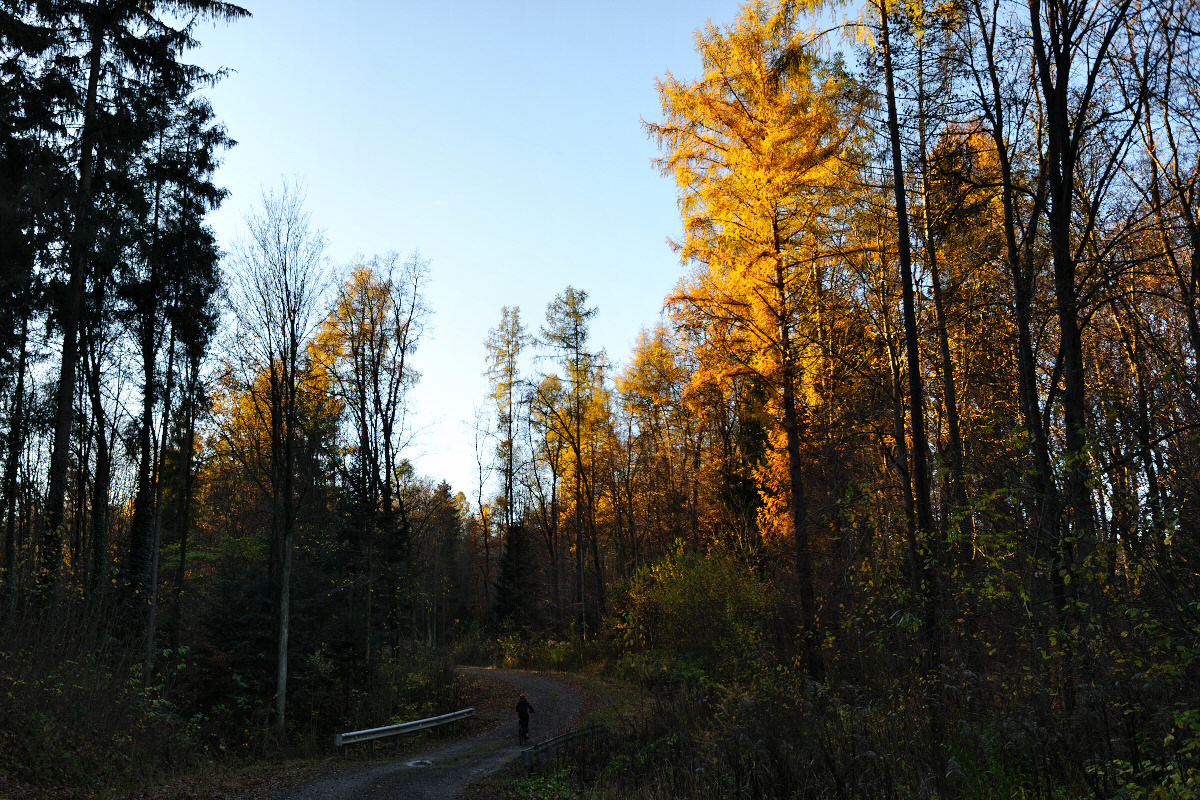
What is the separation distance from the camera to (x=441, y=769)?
12.8m

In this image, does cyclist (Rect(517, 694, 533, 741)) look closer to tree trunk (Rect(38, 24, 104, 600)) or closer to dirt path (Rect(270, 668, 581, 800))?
dirt path (Rect(270, 668, 581, 800))

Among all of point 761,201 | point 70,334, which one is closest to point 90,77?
point 70,334

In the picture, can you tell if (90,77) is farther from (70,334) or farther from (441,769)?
(441,769)

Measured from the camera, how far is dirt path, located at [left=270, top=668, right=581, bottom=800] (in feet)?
35.2

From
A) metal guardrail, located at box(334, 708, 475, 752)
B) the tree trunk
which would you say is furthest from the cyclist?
the tree trunk

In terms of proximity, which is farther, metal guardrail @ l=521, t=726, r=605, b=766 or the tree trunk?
the tree trunk

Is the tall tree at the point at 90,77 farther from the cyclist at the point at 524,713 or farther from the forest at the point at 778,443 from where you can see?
the cyclist at the point at 524,713

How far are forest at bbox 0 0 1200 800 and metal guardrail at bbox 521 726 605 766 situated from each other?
0.89 metres

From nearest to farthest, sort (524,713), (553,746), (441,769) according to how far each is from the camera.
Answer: (441,769) → (553,746) → (524,713)

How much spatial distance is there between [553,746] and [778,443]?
804 cm

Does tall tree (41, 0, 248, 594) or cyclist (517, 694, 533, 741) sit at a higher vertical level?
tall tree (41, 0, 248, 594)

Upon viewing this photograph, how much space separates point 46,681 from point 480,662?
24.6 meters

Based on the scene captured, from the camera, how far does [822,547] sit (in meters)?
22.1

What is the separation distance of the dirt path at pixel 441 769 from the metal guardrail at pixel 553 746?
2.79 feet
